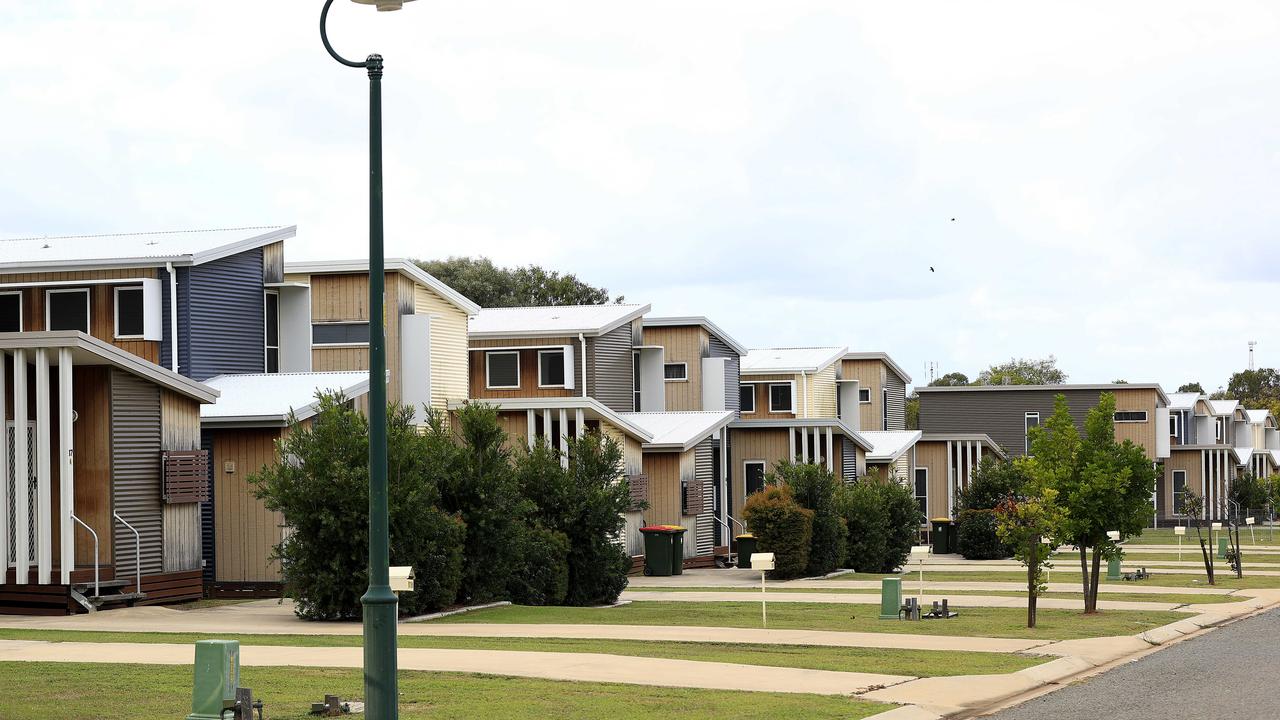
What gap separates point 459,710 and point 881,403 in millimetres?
54883

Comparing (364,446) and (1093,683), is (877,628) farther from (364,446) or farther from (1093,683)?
(364,446)

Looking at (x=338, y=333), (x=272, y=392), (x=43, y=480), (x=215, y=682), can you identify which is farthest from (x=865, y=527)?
(x=215, y=682)

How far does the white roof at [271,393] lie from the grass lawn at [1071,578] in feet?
43.4

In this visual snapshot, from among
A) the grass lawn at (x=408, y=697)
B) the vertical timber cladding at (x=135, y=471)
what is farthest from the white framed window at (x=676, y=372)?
the grass lawn at (x=408, y=697)

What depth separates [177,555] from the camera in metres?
25.1

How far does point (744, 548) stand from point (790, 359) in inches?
780

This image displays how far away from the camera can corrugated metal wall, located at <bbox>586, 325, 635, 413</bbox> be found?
43.5 m

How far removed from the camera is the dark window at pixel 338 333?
34469 millimetres

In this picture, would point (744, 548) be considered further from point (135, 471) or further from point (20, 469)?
point (20, 469)

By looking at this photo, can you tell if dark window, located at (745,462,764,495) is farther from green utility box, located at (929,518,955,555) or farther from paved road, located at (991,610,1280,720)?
paved road, located at (991,610,1280,720)

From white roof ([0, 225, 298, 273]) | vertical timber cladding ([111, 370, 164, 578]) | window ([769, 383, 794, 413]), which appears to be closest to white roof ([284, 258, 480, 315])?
white roof ([0, 225, 298, 273])

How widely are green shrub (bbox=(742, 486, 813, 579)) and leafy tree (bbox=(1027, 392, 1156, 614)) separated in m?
8.95

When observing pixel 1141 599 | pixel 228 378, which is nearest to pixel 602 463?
pixel 228 378

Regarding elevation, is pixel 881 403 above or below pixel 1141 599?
above
